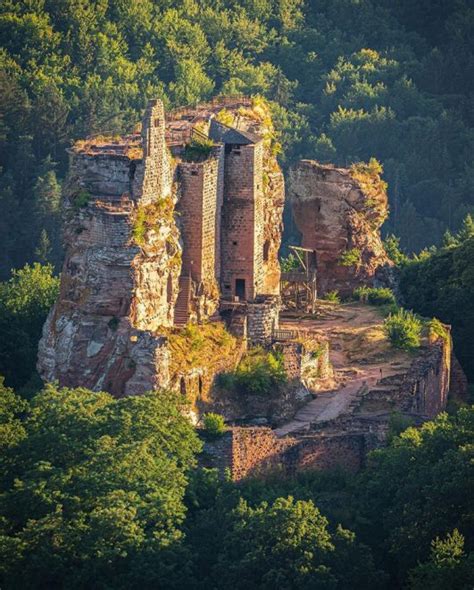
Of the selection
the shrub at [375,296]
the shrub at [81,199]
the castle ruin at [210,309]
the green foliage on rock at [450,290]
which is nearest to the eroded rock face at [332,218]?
the shrub at [375,296]

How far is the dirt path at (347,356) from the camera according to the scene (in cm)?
8506

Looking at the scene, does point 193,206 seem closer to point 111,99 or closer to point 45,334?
point 45,334

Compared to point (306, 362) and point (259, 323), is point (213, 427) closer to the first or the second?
point (259, 323)

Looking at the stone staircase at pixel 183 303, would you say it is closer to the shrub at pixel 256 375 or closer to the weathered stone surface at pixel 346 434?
the shrub at pixel 256 375

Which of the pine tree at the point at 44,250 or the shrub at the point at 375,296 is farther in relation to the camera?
the pine tree at the point at 44,250

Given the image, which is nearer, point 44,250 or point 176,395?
point 176,395

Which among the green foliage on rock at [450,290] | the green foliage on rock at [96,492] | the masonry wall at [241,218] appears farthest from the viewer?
the green foliage on rock at [450,290]

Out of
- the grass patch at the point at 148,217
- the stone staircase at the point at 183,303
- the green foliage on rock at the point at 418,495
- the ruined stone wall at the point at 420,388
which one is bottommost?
the green foliage on rock at the point at 418,495

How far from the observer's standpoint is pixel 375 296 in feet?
315

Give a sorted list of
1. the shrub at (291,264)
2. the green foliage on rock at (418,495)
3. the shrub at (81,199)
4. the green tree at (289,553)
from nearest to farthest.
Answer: the green tree at (289,553)
the green foliage on rock at (418,495)
the shrub at (81,199)
the shrub at (291,264)

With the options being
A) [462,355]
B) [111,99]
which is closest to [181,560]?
[462,355]

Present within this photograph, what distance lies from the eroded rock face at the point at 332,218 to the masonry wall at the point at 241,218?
997cm

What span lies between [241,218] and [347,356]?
5.71m

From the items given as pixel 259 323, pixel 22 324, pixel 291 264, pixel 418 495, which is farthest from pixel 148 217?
pixel 291 264
